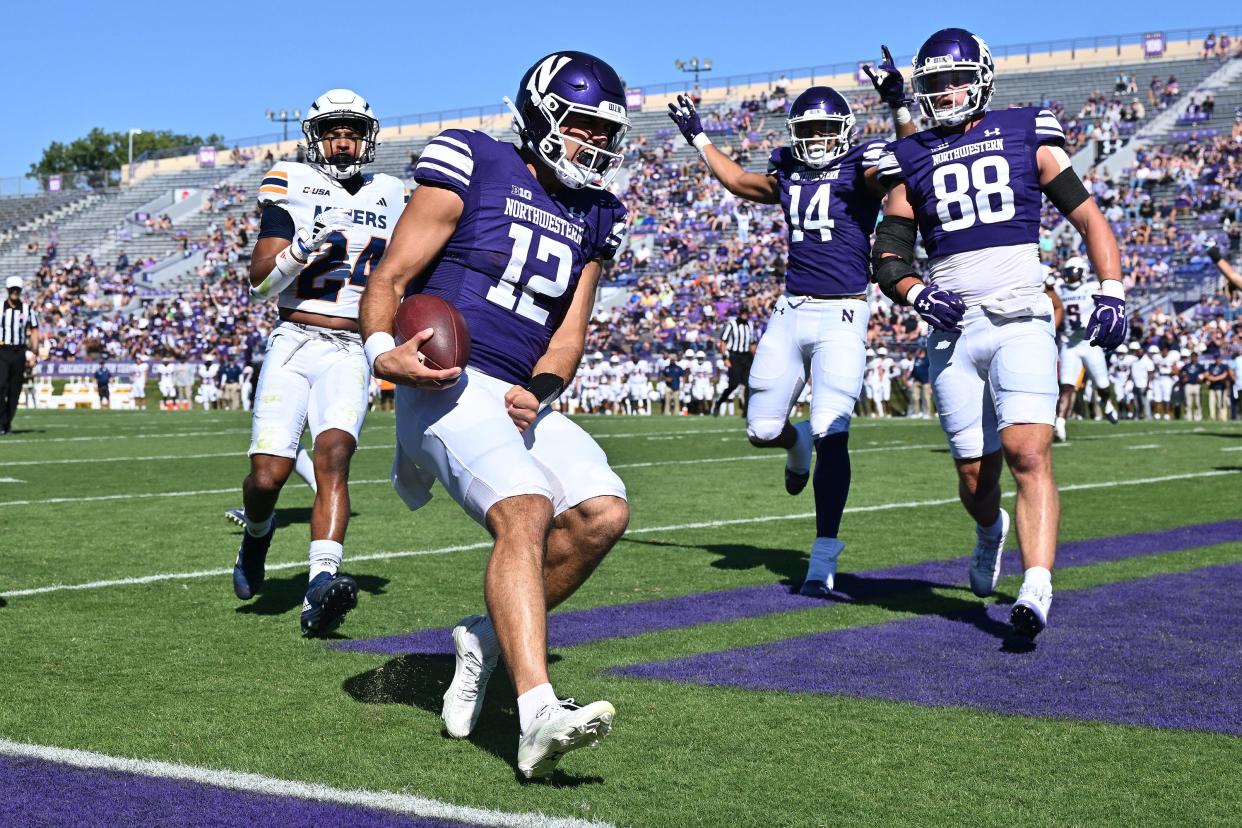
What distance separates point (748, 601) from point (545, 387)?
242cm

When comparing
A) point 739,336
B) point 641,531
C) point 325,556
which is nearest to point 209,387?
point 739,336

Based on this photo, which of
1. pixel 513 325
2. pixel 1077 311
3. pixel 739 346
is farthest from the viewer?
pixel 739 346

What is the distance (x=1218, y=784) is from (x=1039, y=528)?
6.82ft

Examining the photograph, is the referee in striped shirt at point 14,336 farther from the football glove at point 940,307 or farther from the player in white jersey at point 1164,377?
the player in white jersey at point 1164,377

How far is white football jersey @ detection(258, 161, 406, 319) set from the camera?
613cm

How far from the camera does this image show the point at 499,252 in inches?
163

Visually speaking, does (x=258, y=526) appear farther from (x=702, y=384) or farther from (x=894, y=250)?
(x=702, y=384)

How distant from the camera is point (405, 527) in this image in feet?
29.3

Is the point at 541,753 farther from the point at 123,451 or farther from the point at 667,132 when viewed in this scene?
the point at 667,132

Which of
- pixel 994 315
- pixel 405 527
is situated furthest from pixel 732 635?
pixel 405 527

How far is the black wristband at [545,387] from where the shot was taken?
411 cm

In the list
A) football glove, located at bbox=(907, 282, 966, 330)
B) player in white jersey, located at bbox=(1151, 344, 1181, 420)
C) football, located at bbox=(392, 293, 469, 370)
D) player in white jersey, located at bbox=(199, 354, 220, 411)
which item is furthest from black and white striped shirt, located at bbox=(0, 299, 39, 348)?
player in white jersey, located at bbox=(1151, 344, 1181, 420)

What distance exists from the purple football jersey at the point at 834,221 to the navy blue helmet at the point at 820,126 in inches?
2.1

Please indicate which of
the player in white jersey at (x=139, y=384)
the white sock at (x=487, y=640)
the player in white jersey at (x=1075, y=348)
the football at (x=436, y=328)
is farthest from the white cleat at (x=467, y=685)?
the player in white jersey at (x=139, y=384)
